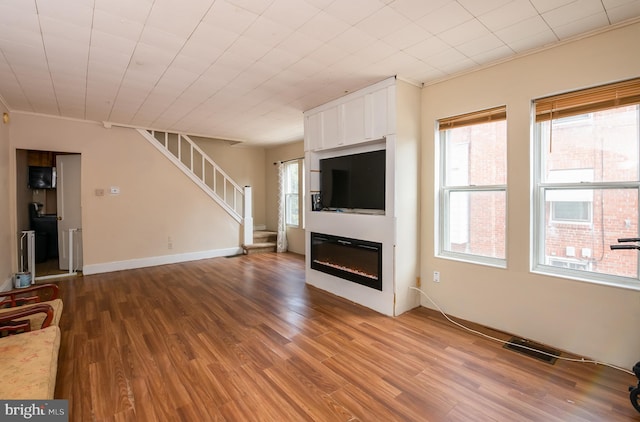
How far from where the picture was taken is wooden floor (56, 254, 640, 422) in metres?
1.91

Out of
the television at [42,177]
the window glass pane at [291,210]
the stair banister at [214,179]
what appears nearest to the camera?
the television at [42,177]

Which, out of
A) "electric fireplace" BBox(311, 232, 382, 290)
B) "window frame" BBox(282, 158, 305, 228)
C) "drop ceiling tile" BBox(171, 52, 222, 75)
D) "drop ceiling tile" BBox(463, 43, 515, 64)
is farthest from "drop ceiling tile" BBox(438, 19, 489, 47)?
"window frame" BBox(282, 158, 305, 228)

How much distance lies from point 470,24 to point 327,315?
3.10 m

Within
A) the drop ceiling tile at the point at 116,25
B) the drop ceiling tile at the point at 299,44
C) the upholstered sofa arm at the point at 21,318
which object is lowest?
the upholstered sofa arm at the point at 21,318

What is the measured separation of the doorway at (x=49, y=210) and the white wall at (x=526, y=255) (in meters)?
5.94

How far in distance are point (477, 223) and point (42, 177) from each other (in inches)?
309

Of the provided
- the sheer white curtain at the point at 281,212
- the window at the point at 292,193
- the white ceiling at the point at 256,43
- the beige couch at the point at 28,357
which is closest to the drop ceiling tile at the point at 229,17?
the white ceiling at the point at 256,43

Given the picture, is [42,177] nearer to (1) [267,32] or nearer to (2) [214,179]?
(2) [214,179]

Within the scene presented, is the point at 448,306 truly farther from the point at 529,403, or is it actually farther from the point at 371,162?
the point at 371,162

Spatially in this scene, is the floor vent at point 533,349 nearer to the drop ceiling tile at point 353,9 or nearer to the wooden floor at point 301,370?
the wooden floor at point 301,370

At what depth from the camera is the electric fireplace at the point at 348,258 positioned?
3557 mm

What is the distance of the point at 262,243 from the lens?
24.1ft

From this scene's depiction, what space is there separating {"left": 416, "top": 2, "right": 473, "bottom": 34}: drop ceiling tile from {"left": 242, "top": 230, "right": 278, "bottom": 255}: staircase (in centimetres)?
575

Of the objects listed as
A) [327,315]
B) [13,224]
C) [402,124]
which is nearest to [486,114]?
[402,124]
